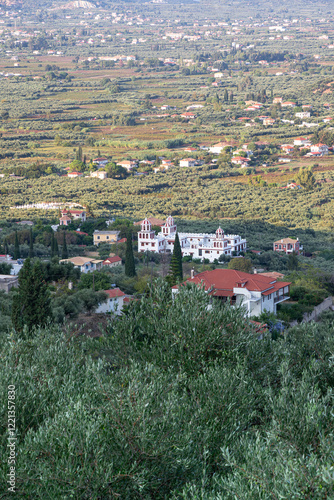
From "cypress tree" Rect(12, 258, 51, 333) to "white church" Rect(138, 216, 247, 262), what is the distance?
21.7m

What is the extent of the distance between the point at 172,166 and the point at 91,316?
5828 centimetres

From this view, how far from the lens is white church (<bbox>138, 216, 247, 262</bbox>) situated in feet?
126

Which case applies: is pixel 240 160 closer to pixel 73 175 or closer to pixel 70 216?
pixel 73 175

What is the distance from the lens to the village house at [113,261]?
34391 mm

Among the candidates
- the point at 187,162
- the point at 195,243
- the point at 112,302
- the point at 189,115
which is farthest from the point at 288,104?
the point at 112,302

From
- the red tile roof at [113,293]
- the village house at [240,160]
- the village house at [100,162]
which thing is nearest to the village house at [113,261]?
the red tile roof at [113,293]

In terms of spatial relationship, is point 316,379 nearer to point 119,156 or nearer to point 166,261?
point 166,261

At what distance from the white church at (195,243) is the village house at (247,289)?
15.6 metres

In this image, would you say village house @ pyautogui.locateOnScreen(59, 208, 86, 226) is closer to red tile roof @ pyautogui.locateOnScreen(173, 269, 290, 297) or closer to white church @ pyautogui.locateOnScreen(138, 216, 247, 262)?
white church @ pyautogui.locateOnScreen(138, 216, 247, 262)

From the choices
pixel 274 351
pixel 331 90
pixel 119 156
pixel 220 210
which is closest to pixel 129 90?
pixel 331 90

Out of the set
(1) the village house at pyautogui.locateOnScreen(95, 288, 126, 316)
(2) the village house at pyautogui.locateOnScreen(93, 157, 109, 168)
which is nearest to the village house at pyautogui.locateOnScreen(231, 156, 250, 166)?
(2) the village house at pyautogui.locateOnScreen(93, 157, 109, 168)

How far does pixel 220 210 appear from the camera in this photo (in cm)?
5806

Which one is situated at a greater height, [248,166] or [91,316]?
[91,316]

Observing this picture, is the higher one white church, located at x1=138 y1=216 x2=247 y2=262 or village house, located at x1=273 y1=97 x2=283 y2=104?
white church, located at x1=138 y1=216 x2=247 y2=262
